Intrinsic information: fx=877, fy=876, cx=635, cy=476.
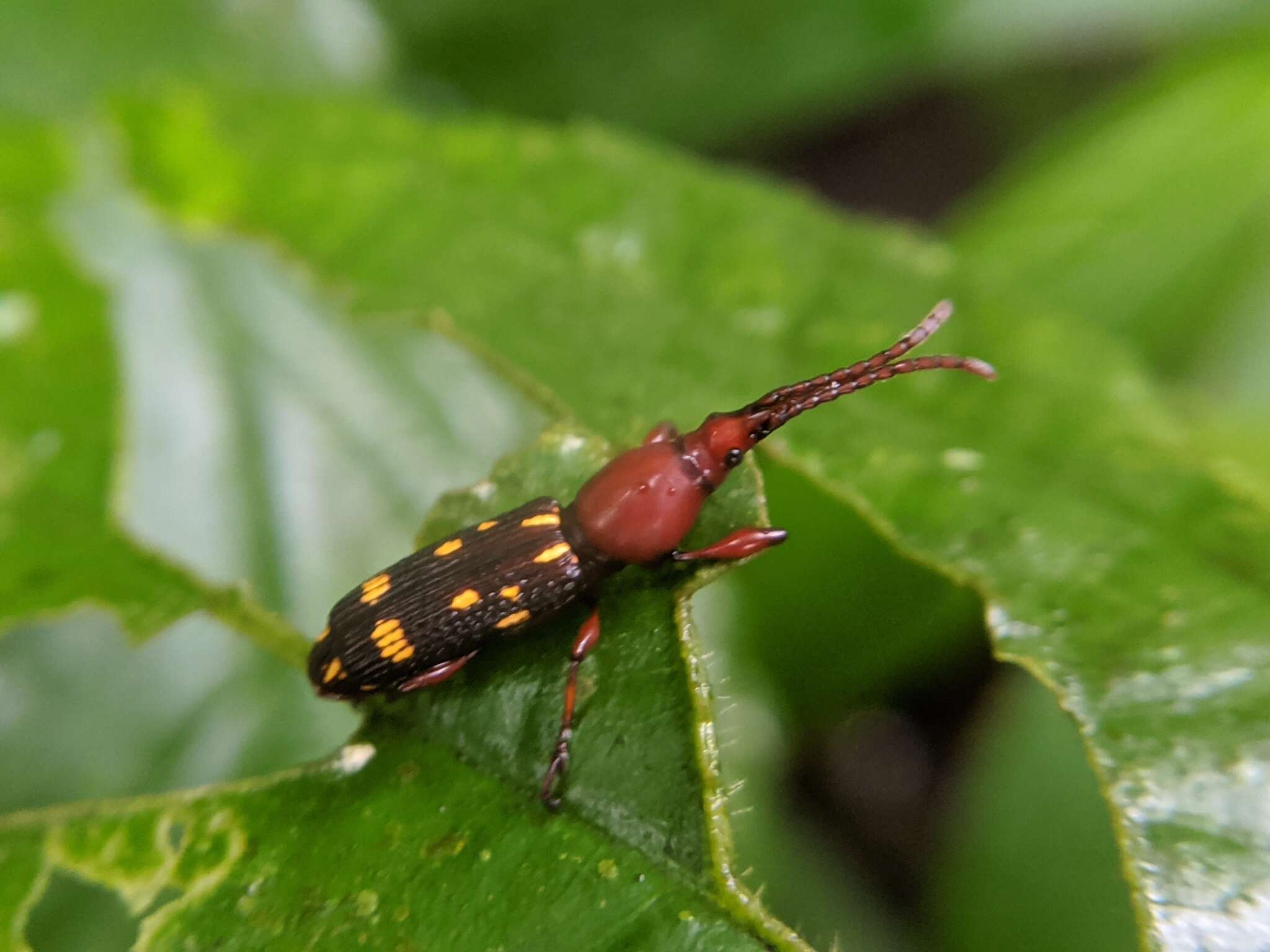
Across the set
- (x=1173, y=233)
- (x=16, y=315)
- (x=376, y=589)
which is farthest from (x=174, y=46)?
(x=1173, y=233)

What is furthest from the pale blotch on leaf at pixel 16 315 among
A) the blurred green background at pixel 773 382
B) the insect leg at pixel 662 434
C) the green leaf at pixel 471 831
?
the insect leg at pixel 662 434

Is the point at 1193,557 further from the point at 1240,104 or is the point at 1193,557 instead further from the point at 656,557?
the point at 1240,104

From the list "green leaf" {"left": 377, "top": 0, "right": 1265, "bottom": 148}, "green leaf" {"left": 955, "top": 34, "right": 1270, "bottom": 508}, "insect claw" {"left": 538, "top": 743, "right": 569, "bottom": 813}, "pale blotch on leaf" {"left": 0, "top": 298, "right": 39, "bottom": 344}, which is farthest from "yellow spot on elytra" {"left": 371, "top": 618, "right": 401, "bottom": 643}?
"green leaf" {"left": 377, "top": 0, "right": 1265, "bottom": 148}

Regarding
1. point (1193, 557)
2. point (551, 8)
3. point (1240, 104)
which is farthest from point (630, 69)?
point (1193, 557)

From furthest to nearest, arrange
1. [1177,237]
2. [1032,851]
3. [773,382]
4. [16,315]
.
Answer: [1177,237] < [1032,851] < [16,315] < [773,382]

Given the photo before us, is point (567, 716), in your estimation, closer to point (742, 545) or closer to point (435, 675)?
point (435, 675)
